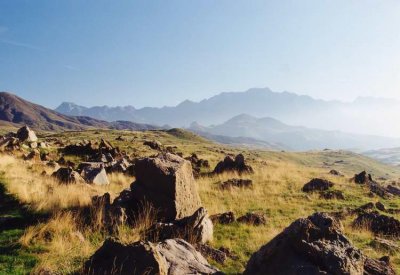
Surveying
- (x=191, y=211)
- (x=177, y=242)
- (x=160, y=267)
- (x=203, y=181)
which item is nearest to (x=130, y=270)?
(x=160, y=267)

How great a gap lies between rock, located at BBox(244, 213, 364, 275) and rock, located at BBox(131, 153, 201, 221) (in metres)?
5.78

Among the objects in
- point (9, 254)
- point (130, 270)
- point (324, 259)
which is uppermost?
point (324, 259)

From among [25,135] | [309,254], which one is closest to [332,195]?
[309,254]

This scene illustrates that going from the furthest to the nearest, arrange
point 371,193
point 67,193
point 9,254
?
point 371,193 < point 67,193 < point 9,254

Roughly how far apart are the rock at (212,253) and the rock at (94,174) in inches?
460

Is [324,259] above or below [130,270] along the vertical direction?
above

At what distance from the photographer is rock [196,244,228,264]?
1179 cm

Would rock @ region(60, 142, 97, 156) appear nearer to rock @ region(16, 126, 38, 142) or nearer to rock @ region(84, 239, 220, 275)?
rock @ region(16, 126, 38, 142)

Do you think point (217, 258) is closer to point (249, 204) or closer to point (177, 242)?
point (177, 242)

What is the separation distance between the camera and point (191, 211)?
15.6m

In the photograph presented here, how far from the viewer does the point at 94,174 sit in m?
22.9

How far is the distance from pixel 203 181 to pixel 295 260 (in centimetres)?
1834

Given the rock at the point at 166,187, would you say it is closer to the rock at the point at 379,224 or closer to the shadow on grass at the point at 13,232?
the shadow on grass at the point at 13,232

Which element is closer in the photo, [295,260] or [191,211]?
[295,260]
